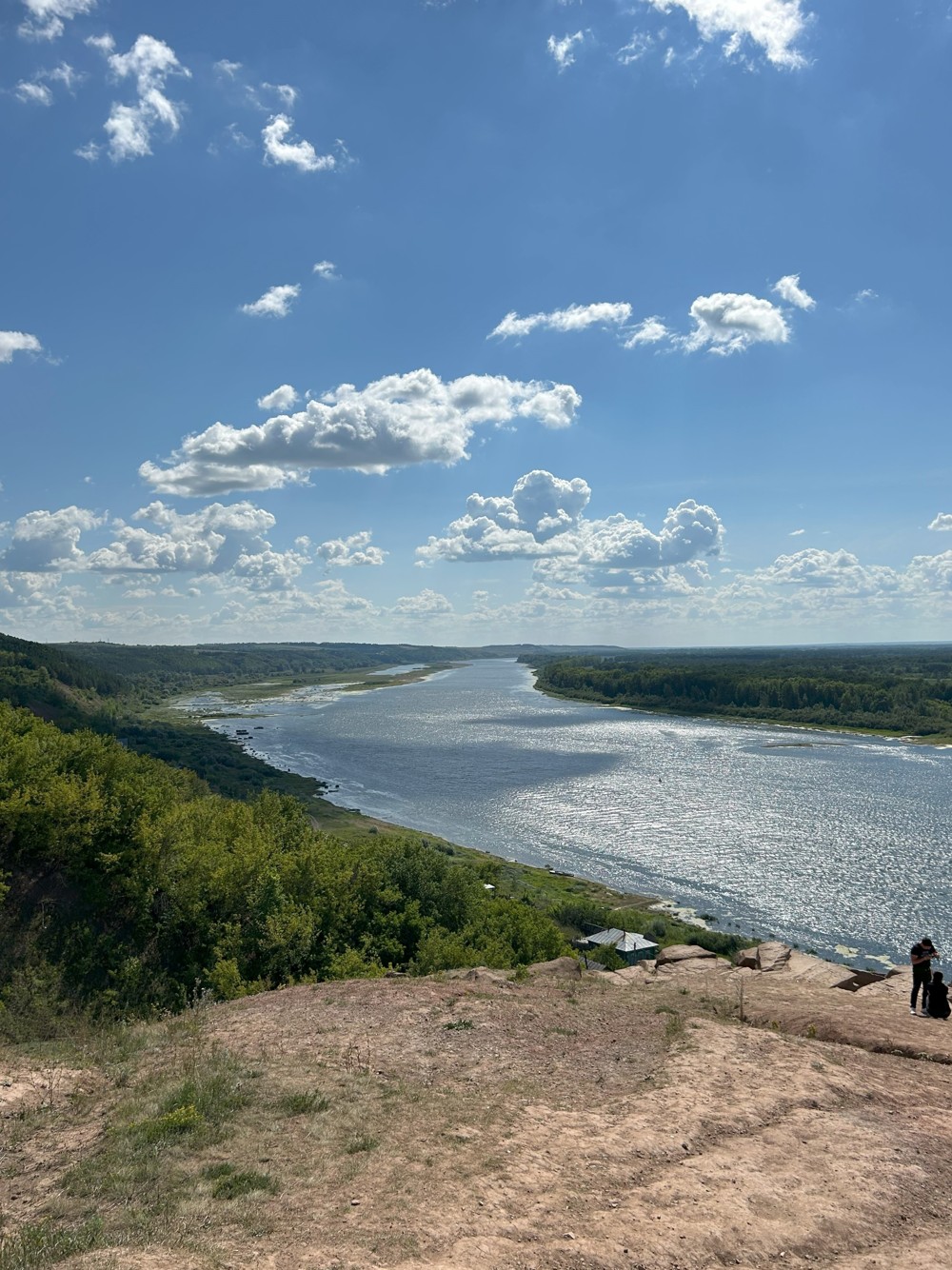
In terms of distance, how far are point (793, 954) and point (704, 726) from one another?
12391 centimetres

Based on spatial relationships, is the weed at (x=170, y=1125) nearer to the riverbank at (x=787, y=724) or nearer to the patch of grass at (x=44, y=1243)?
the patch of grass at (x=44, y=1243)

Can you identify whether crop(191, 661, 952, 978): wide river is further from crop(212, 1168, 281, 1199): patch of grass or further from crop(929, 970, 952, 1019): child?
crop(212, 1168, 281, 1199): patch of grass

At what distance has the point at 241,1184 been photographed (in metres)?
10.3

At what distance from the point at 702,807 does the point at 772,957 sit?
5425 centimetres

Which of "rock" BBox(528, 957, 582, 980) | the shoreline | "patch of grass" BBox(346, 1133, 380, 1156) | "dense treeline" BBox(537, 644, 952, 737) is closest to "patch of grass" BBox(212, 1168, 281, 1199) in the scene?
"patch of grass" BBox(346, 1133, 380, 1156)

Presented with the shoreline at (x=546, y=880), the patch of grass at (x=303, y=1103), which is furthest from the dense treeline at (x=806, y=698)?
the patch of grass at (x=303, y=1103)

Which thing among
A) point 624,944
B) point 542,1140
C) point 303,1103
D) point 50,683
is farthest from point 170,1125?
point 50,683

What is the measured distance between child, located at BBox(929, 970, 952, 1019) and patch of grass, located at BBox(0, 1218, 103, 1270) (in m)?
18.6

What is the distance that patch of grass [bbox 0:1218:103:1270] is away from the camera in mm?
8469

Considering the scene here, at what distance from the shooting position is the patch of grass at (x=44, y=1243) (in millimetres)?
8469

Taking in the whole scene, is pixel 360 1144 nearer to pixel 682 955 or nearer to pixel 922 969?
pixel 922 969

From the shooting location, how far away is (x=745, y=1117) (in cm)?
1277

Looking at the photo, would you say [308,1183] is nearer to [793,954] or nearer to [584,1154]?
[584,1154]

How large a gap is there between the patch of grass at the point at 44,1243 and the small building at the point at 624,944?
98.2 feet
